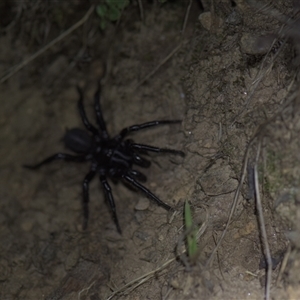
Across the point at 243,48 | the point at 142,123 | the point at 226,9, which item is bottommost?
the point at 142,123

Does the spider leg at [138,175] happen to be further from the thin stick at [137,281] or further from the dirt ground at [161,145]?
the thin stick at [137,281]

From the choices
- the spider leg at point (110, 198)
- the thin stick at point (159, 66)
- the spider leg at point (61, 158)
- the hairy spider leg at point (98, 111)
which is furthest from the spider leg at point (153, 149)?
the spider leg at point (61, 158)

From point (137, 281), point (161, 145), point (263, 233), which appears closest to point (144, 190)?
point (161, 145)

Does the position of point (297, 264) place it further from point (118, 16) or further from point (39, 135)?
point (39, 135)

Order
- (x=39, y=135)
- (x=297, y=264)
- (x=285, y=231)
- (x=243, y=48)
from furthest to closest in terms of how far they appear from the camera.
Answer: (x=39, y=135), (x=243, y=48), (x=285, y=231), (x=297, y=264)

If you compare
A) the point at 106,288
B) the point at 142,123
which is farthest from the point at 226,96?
the point at 106,288
